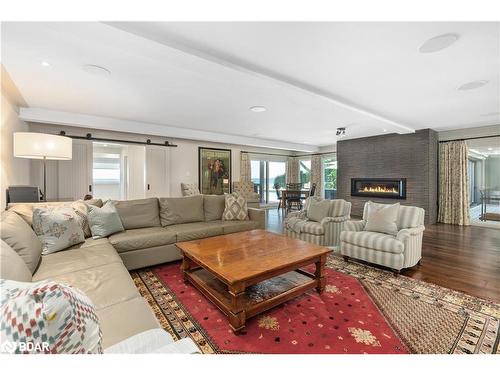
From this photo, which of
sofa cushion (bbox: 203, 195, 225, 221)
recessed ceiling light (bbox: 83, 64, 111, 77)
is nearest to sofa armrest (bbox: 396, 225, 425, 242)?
sofa cushion (bbox: 203, 195, 225, 221)

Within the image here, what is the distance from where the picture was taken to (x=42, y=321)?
1.60 feet

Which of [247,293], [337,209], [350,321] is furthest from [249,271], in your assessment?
[337,209]

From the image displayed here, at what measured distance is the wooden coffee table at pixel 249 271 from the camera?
5.58ft

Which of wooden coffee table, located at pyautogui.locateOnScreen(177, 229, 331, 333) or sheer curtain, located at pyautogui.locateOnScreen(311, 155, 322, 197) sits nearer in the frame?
wooden coffee table, located at pyautogui.locateOnScreen(177, 229, 331, 333)

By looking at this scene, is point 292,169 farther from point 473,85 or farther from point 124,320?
point 124,320

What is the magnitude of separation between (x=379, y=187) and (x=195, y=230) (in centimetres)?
553

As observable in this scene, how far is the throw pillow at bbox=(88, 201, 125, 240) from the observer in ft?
8.79

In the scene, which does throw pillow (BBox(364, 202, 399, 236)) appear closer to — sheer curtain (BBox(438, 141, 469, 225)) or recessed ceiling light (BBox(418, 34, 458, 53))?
recessed ceiling light (BBox(418, 34, 458, 53))

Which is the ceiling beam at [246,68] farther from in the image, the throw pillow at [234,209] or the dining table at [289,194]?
the dining table at [289,194]

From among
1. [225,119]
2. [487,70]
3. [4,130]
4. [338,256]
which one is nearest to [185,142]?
[225,119]

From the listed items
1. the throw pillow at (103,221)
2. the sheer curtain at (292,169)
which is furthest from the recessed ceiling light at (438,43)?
the sheer curtain at (292,169)

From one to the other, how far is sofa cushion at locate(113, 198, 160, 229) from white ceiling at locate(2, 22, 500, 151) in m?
1.61

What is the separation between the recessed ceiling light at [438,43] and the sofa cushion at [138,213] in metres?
3.67
